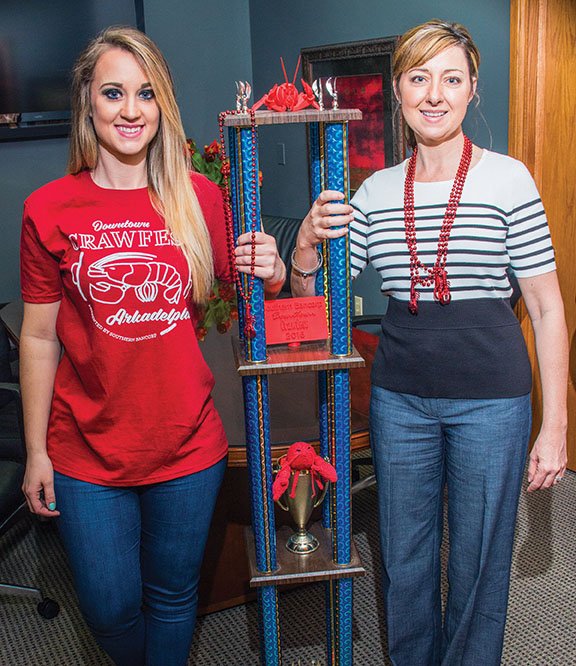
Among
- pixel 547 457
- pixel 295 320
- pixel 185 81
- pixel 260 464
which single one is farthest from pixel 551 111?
pixel 185 81

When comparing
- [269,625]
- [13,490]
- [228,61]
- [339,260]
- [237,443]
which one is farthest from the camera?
[228,61]

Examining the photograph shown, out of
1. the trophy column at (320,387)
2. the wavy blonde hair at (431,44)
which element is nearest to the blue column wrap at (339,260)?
the trophy column at (320,387)

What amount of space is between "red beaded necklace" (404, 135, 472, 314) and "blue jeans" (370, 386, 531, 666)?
0.22 m

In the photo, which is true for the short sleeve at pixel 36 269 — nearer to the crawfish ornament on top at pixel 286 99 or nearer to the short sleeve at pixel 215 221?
the short sleeve at pixel 215 221

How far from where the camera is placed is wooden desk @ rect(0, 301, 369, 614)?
2088 millimetres

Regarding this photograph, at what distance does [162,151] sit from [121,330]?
14.0 inches

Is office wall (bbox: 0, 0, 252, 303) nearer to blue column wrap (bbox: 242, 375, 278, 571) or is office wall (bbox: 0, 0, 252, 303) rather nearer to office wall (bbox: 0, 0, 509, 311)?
office wall (bbox: 0, 0, 509, 311)

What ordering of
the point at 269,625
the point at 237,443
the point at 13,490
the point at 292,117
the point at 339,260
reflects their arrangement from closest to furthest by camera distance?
the point at 292,117
the point at 339,260
the point at 269,625
the point at 237,443
the point at 13,490

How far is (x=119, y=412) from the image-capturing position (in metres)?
1.58

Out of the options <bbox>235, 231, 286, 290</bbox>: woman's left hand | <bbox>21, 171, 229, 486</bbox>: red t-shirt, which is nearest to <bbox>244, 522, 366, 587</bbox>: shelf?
<bbox>21, 171, 229, 486</bbox>: red t-shirt

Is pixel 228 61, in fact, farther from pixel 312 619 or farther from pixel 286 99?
pixel 286 99

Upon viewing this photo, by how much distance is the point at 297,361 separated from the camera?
158cm

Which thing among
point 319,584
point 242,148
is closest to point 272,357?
point 242,148

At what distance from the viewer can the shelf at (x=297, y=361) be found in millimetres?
1572
